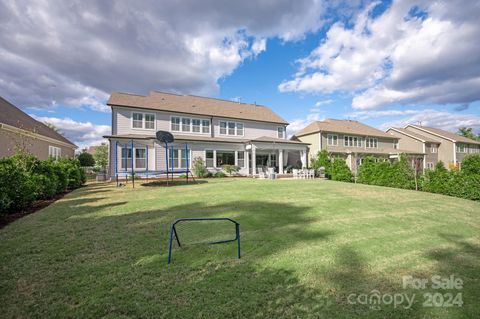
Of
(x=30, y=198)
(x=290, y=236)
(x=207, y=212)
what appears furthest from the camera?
(x=30, y=198)

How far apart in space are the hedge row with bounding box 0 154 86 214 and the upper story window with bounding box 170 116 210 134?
34.5 ft

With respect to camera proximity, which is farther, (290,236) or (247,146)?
(247,146)

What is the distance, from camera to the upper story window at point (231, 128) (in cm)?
2456

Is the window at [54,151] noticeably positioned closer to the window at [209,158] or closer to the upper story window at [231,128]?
the window at [209,158]

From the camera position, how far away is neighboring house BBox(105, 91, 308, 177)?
63.5ft

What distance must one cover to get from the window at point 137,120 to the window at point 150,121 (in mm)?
443

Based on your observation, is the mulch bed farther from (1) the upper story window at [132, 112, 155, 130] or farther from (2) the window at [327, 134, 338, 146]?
(2) the window at [327, 134, 338, 146]

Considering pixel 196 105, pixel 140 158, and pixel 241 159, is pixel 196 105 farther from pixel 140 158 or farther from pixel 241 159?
pixel 140 158

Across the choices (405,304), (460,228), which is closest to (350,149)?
(460,228)

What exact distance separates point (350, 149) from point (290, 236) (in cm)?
2990

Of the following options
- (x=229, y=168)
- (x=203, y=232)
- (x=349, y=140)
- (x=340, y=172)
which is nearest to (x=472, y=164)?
(x=340, y=172)

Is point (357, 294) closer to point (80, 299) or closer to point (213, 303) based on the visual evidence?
point (213, 303)

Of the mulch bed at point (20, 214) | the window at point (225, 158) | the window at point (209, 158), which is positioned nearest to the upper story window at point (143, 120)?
the window at point (209, 158)

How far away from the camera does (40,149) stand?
19.9 metres
